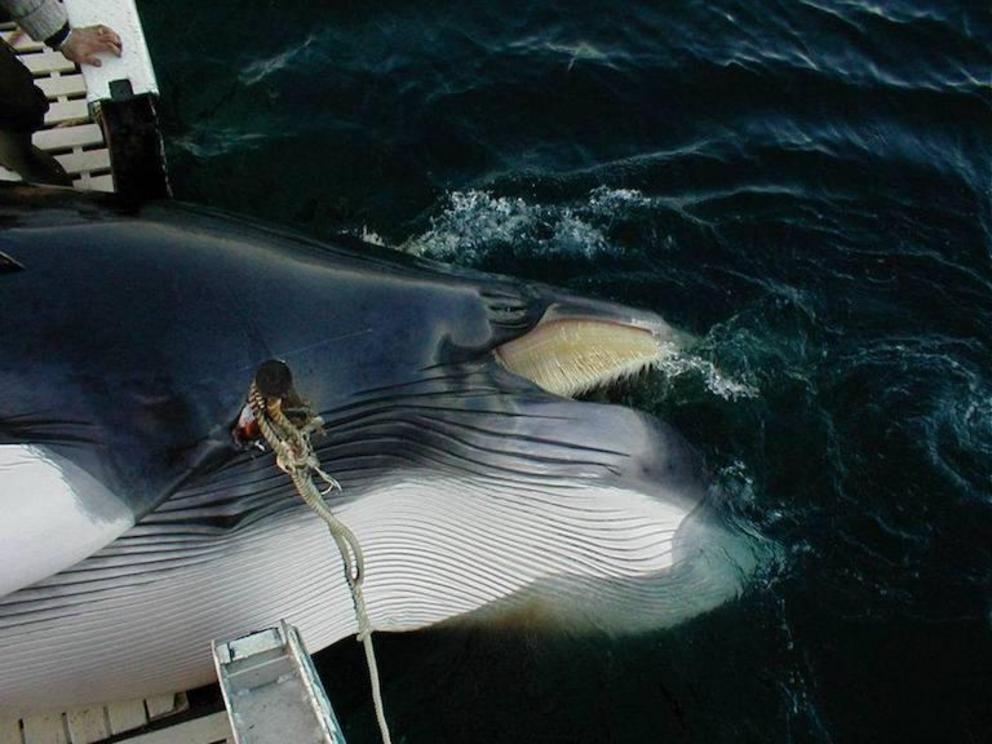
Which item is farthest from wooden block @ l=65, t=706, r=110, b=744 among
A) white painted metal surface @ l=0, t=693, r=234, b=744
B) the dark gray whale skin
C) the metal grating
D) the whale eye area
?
the metal grating

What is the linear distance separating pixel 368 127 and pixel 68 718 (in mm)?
5342

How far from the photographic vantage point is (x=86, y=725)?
4.55 metres

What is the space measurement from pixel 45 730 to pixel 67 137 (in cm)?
412

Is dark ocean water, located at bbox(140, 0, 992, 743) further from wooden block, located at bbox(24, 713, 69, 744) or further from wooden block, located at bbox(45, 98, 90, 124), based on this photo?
wooden block, located at bbox(24, 713, 69, 744)

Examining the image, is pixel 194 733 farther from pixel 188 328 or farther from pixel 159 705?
pixel 188 328

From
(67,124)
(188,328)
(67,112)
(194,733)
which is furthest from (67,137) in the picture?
(194,733)

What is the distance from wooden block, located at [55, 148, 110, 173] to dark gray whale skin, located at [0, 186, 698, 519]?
2.25 m

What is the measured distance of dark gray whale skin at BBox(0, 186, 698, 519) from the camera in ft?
12.9

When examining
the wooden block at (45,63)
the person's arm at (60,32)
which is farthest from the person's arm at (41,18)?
the wooden block at (45,63)

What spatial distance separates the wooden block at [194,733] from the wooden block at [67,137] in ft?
13.6

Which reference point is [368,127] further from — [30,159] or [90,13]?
[30,159]

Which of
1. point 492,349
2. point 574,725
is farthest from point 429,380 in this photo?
point 574,725

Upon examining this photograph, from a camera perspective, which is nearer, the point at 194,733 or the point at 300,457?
the point at 300,457

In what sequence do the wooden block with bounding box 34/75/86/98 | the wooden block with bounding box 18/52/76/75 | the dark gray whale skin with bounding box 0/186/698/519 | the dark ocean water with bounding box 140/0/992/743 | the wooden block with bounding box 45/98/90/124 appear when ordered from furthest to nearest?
the wooden block with bounding box 18/52/76/75
the wooden block with bounding box 34/75/86/98
the wooden block with bounding box 45/98/90/124
the dark ocean water with bounding box 140/0/992/743
the dark gray whale skin with bounding box 0/186/698/519
